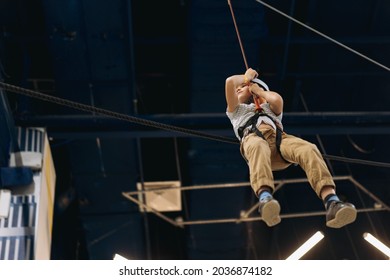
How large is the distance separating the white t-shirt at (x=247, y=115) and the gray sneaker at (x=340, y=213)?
126cm

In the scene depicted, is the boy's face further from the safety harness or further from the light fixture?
the light fixture

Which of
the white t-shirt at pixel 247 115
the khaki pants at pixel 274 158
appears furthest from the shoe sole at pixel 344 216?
the white t-shirt at pixel 247 115

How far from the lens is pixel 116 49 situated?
30.0 feet

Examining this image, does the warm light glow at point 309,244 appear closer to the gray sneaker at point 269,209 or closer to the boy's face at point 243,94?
the boy's face at point 243,94

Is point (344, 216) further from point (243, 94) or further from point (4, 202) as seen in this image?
point (4, 202)

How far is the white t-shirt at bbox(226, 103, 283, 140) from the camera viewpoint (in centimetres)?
611

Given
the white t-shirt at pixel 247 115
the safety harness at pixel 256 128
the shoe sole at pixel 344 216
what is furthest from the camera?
the white t-shirt at pixel 247 115

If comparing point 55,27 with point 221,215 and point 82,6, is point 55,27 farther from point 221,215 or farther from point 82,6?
point 221,215

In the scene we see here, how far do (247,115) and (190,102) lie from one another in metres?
3.55

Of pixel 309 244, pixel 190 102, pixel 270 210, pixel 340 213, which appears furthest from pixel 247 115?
pixel 190 102

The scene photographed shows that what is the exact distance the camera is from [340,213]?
16.4 ft

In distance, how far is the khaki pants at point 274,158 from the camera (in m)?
5.43

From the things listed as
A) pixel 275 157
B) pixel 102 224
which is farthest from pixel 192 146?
pixel 275 157
